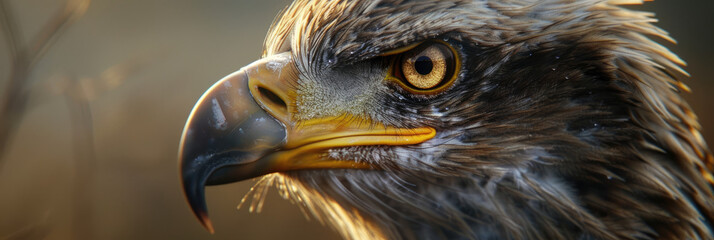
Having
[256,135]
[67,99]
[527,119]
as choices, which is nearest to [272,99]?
[256,135]

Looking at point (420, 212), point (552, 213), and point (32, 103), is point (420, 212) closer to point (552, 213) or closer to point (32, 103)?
point (552, 213)

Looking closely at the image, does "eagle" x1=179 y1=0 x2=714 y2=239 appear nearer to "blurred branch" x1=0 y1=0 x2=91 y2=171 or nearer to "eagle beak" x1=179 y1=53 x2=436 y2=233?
"eagle beak" x1=179 y1=53 x2=436 y2=233

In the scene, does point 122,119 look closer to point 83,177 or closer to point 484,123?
point 83,177

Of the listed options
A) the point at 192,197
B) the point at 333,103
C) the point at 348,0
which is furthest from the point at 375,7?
the point at 192,197

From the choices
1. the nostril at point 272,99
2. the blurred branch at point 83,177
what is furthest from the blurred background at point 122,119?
the nostril at point 272,99

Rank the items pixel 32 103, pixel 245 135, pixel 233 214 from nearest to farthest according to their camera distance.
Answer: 1. pixel 245 135
2. pixel 32 103
3. pixel 233 214

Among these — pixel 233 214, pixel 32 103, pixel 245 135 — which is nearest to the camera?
pixel 245 135
